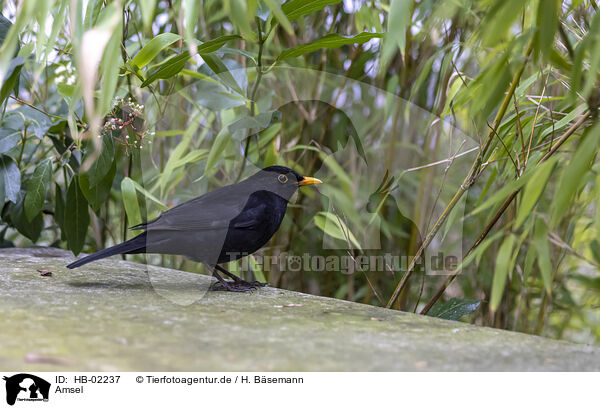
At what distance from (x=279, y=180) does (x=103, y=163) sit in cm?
57

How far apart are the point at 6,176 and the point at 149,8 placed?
1287 millimetres

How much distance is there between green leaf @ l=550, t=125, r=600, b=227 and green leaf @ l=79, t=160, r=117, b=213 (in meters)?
1.34

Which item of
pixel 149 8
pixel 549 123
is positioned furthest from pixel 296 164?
pixel 149 8

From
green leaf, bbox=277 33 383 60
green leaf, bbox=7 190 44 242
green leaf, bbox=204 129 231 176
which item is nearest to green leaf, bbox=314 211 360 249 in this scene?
green leaf, bbox=204 129 231 176

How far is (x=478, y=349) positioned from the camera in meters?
1.12

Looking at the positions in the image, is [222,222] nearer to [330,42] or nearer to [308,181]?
[308,181]

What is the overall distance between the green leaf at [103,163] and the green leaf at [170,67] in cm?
30

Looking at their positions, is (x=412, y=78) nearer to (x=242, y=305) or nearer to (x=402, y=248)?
(x=402, y=248)

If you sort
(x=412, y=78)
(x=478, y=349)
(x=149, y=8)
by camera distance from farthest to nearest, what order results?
(x=412, y=78), (x=478, y=349), (x=149, y=8)

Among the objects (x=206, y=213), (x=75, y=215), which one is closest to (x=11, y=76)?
(x=75, y=215)

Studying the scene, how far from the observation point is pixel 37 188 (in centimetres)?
197

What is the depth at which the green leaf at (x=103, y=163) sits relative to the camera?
1.75 metres

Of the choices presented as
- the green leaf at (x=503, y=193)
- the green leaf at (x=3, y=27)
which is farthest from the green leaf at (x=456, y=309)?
the green leaf at (x=3, y=27)

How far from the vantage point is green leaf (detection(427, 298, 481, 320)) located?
1649mm
